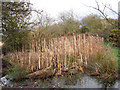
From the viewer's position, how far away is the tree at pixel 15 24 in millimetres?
5566

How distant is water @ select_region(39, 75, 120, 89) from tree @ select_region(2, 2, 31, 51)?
9.20 ft

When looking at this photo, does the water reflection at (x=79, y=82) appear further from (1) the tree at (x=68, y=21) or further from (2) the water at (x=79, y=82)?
(1) the tree at (x=68, y=21)

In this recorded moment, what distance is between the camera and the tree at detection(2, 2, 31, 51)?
18.3 feet

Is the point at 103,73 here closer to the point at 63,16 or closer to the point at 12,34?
the point at 12,34

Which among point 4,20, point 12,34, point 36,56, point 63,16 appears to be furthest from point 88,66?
point 63,16

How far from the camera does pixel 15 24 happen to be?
19.3 ft

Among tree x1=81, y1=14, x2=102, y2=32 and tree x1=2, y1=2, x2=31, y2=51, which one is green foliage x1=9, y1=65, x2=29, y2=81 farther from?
tree x1=81, y1=14, x2=102, y2=32

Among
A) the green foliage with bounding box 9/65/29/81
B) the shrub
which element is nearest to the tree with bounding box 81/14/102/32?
the shrub

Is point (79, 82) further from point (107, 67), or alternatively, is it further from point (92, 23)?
point (92, 23)

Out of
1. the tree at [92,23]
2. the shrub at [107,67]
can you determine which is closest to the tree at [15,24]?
the shrub at [107,67]

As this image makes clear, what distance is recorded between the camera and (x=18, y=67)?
432 cm

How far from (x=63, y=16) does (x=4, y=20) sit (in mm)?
6284

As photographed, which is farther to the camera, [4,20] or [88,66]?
[4,20]

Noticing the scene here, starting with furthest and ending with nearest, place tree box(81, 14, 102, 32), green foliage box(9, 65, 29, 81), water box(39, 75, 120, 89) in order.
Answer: tree box(81, 14, 102, 32) → green foliage box(9, 65, 29, 81) → water box(39, 75, 120, 89)
